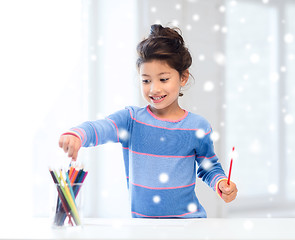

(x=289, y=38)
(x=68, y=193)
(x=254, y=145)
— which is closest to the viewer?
(x=68, y=193)

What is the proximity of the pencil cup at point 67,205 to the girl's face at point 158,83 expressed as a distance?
35 cm

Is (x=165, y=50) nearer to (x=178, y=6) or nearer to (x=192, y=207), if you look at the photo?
(x=192, y=207)

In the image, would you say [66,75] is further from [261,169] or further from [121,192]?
[261,169]

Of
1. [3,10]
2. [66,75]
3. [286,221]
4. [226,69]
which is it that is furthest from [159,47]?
[226,69]

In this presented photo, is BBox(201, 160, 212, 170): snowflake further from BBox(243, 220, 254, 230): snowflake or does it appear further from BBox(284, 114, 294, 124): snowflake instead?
BBox(284, 114, 294, 124): snowflake

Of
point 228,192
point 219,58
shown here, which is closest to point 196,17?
point 219,58

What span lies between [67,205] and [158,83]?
0.40 metres

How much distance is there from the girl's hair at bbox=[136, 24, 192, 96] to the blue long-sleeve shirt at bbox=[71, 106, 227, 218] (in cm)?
14

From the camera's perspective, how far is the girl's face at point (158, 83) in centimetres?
104

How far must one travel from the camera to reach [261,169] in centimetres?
257

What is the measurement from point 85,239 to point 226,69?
1954mm

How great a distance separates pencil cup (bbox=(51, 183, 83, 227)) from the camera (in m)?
0.76

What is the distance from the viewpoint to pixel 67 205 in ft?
2.52

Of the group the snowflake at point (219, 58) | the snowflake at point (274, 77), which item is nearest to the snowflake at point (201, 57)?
the snowflake at point (219, 58)
